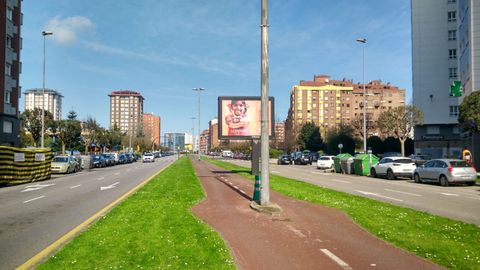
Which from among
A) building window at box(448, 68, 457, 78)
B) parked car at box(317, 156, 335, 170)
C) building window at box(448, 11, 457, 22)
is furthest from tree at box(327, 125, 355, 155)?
parked car at box(317, 156, 335, 170)

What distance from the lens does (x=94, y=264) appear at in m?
6.67

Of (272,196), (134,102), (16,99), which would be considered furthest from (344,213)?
(134,102)

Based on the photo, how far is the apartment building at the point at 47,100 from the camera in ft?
463

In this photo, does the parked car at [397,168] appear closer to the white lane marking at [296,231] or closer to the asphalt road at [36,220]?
the asphalt road at [36,220]

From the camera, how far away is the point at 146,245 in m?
7.94

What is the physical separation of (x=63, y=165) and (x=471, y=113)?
3422cm

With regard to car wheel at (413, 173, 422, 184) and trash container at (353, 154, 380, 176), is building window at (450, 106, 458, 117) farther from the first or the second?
car wheel at (413, 173, 422, 184)

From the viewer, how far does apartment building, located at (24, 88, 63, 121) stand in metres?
141

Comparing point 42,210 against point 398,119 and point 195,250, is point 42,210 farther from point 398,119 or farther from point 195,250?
point 398,119

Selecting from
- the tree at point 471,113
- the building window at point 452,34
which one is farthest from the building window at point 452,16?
the tree at point 471,113

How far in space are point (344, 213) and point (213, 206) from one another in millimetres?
4099

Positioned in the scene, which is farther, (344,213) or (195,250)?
(344,213)

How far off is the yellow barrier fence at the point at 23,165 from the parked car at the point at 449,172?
969 inches

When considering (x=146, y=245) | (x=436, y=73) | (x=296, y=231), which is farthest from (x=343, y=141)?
(x=146, y=245)
